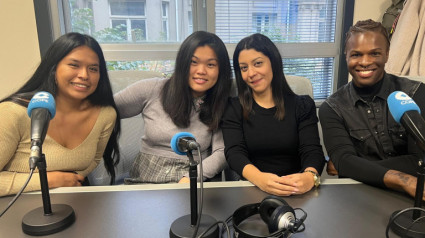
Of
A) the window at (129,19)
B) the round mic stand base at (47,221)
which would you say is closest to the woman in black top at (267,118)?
the round mic stand base at (47,221)

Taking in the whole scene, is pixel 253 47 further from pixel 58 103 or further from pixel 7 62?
pixel 7 62

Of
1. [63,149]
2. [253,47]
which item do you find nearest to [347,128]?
[253,47]

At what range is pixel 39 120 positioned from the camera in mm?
687

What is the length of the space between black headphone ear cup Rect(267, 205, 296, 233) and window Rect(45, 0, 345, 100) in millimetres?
1895

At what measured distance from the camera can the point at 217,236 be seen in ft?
2.35

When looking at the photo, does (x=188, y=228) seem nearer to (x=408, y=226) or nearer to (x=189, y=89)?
(x=408, y=226)

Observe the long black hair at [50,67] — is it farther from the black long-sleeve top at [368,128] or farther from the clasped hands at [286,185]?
the black long-sleeve top at [368,128]

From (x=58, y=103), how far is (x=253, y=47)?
84cm

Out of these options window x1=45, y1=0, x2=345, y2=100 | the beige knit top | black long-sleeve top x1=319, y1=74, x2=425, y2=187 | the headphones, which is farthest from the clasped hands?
window x1=45, y1=0, x2=345, y2=100

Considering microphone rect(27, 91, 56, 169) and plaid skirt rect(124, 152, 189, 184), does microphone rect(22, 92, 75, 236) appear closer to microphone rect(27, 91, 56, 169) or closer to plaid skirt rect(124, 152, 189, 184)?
microphone rect(27, 91, 56, 169)

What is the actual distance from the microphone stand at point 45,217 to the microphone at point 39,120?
3 centimetres

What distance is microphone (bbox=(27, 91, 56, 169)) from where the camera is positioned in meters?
0.67

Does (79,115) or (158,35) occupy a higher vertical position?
(158,35)

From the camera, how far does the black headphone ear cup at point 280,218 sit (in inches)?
26.9
